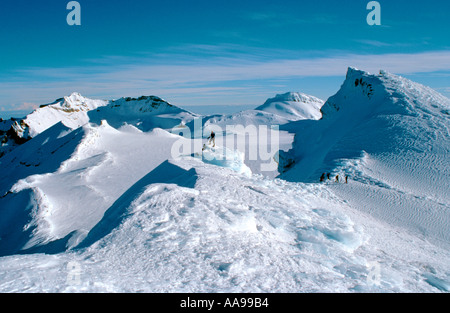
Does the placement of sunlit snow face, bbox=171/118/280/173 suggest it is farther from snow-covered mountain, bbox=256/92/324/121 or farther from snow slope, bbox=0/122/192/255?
snow-covered mountain, bbox=256/92/324/121

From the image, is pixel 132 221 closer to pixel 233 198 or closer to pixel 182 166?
pixel 233 198

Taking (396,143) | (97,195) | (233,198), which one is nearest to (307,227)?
(233,198)

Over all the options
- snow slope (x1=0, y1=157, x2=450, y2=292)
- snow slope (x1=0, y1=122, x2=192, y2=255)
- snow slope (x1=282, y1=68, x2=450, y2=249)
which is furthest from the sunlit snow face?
snow slope (x1=0, y1=157, x2=450, y2=292)

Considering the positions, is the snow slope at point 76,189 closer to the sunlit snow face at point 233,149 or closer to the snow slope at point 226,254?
the sunlit snow face at point 233,149

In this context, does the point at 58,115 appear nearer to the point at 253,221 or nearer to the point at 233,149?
the point at 233,149

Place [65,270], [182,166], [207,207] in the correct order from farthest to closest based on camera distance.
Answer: [182,166] < [207,207] < [65,270]
